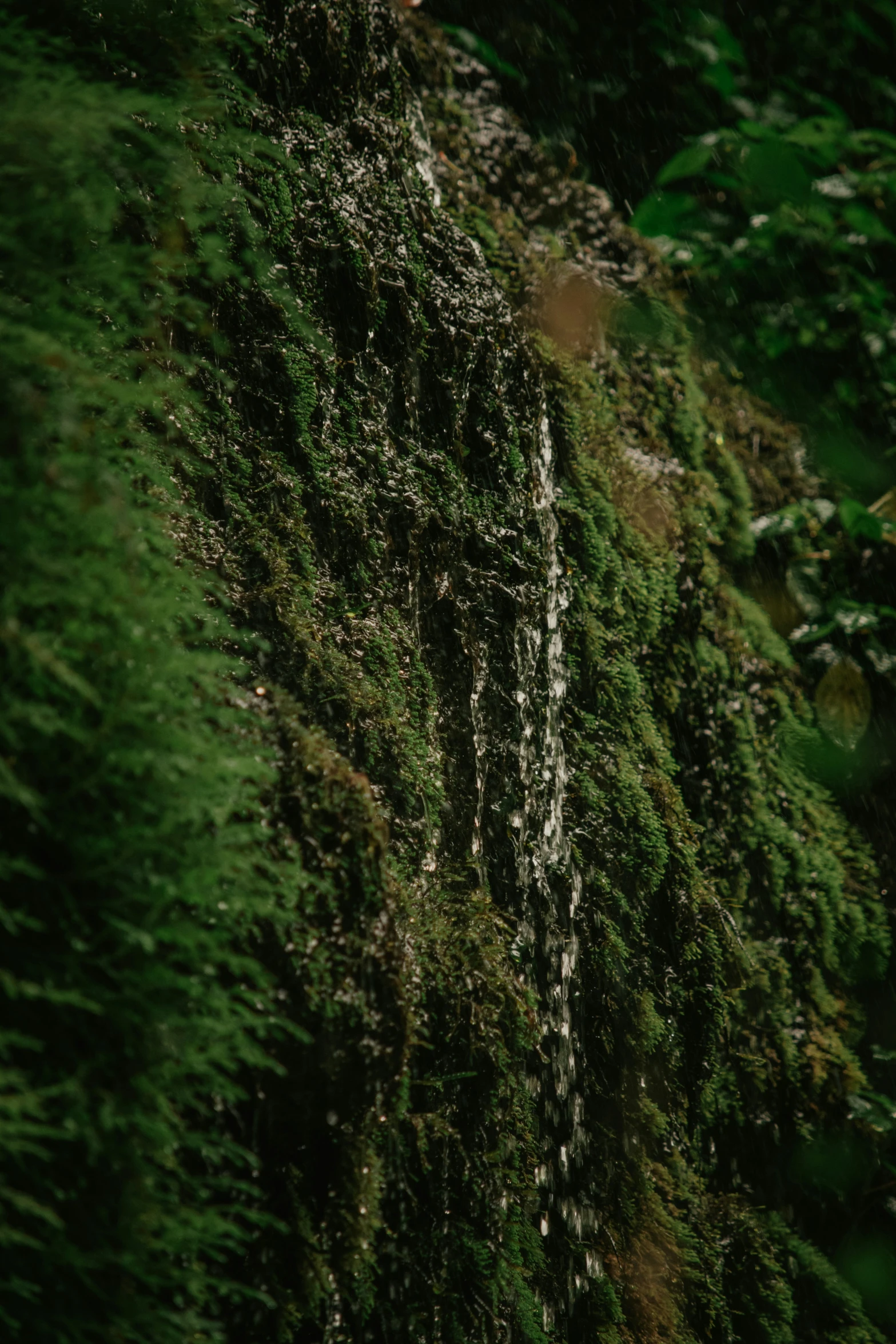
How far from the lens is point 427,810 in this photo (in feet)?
5.35

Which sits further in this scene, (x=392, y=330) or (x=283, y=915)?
(x=392, y=330)

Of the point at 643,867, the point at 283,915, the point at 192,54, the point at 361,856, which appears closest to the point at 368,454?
the point at 192,54

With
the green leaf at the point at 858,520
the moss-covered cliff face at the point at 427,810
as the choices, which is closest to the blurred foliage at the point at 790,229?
the green leaf at the point at 858,520

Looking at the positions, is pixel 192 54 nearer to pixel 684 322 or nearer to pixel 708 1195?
pixel 684 322

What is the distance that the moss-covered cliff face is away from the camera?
91cm

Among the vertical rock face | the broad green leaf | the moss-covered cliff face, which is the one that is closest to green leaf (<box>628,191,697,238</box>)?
the moss-covered cliff face

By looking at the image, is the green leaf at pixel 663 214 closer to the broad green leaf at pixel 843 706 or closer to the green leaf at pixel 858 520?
the green leaf at pixel 858 520

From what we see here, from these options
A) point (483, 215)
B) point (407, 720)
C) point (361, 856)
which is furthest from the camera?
point (483, 215)

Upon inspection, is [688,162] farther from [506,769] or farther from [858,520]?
[506,769]

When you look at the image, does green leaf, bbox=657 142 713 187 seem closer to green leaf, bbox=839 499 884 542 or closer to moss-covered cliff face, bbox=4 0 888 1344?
moss-covered cliff face, bbox=4 0 888 1344

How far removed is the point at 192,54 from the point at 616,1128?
2240 mm

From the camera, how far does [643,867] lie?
209 cm

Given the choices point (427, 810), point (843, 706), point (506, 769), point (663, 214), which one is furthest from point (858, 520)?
point (427, 810)

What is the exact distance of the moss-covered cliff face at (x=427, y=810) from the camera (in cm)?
91
